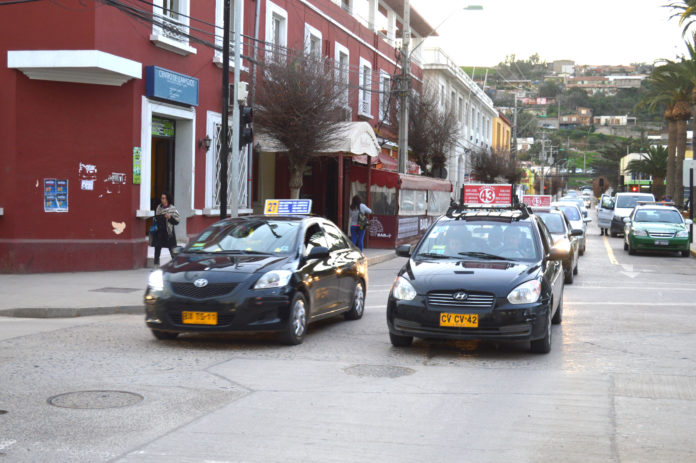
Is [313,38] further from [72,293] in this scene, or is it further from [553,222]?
[72,293]

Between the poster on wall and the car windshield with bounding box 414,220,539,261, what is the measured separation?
32.6ft

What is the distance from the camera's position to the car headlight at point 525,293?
9.13 meters

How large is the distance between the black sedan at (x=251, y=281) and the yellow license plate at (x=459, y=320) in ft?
6.09

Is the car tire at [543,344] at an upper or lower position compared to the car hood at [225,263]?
lower

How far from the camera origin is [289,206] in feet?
47.8

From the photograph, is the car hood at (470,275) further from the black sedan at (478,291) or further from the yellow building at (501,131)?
the yellow building at (501,131)

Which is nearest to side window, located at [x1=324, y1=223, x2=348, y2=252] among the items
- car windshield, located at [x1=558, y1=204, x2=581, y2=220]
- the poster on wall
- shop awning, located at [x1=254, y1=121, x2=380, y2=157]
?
the poster on wall

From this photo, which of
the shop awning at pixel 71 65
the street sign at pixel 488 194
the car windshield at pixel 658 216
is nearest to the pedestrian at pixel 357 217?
the street sign at pixel 488 194

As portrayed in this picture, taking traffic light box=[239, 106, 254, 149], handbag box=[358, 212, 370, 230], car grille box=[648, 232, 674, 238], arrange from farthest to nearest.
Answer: car grille box=[648, 232, 674, 238] < handbag box=[358, 212, 370, 230] < traffic light box=[239, 106, 254, 149]

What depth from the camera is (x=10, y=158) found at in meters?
17.5

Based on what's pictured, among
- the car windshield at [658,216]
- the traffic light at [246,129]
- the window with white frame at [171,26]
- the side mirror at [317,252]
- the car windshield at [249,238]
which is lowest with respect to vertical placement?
the side mirror at [317,252]

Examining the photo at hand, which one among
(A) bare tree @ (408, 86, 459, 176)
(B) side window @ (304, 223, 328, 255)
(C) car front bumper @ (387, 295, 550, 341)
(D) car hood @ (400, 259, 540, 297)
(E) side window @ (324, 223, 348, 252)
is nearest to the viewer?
(C) car front bumper @ (387, 295, 550, 341)

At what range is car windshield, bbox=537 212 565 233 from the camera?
1908 centimetres

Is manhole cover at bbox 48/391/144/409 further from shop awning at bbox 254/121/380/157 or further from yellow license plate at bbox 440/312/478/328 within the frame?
shop awning at bbox 254/121/380/157
